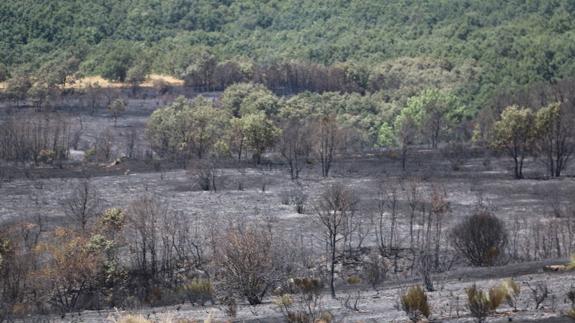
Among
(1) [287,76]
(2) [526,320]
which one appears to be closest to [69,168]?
(2) [526,320]

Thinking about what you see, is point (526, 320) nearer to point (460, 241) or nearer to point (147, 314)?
point (147, 314)

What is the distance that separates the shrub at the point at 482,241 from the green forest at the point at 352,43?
80476 mm

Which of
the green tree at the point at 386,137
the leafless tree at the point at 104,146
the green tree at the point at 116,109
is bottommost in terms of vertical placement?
the leafless tree at the point at 104,146

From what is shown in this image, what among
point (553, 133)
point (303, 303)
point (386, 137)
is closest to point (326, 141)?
point (553, 133)

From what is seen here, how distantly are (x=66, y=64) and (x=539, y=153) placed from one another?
3576 inches

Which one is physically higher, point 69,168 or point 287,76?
point 287,76

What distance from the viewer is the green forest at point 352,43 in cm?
13688

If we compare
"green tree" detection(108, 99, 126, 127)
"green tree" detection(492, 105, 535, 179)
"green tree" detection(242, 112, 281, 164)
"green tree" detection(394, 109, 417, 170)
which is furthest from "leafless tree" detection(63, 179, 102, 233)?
"green tree" detection(108, 99, 126, 127)

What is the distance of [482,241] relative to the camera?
146 feet

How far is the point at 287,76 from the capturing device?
152 metres

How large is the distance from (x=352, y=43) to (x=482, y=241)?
135054 millimetres

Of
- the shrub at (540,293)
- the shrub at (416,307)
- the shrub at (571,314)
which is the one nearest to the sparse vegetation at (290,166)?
the shrub at (416,307)

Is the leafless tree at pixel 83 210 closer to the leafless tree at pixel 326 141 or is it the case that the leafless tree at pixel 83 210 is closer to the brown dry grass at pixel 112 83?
the leafless tree at pixel 326 141

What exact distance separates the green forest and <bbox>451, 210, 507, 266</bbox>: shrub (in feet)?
264
